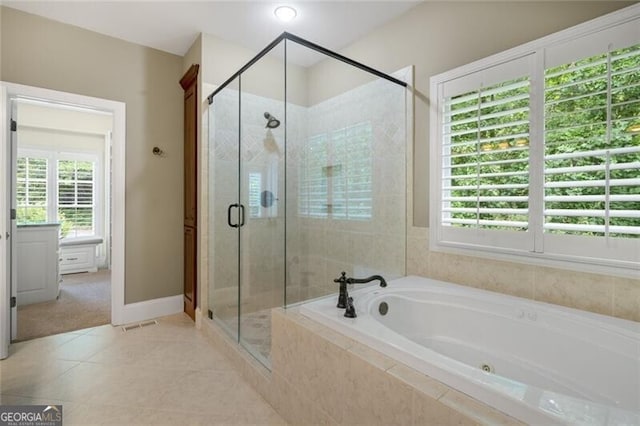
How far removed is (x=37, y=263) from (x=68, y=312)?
814 millimetres

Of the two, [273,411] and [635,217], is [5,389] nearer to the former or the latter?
[273,411]

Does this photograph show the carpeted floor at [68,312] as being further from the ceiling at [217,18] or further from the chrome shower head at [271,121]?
the ceiling at [217,18]

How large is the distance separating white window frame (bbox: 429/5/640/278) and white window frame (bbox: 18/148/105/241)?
18.2 feet

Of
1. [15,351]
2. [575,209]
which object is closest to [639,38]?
[575,209]

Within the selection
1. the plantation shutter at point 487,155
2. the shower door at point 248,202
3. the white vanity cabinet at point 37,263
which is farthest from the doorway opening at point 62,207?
the plantation shutter at point 487,155

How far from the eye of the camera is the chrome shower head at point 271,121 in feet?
7.98

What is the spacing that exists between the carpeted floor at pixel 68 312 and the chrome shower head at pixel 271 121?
245 cm

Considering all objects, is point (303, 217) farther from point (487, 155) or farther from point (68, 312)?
point (68, 312)

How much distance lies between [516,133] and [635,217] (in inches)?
27.4

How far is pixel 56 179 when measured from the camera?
488 centimetres

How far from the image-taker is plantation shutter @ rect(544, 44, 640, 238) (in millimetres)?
1418

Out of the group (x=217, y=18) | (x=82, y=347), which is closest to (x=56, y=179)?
(x=82, y=347)

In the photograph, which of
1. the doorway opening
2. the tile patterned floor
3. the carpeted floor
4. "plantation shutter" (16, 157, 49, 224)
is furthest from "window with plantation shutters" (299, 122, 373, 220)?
"plantation shutter" (16, 157, 49, 224)

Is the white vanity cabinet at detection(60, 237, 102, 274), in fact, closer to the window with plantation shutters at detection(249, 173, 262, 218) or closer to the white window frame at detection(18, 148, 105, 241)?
the white window frame at detection(18, 148, 105, 241)
